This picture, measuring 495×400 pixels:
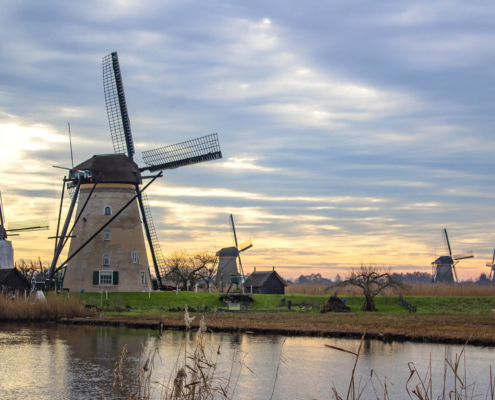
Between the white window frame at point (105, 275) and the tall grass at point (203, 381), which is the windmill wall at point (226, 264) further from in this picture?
the tall grass at point (203, 381)

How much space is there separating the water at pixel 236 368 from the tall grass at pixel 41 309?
5.22 metres

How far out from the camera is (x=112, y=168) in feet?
123

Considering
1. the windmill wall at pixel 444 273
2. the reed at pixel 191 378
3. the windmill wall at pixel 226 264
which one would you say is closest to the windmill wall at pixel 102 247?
the windmill wall at pixel 226 264

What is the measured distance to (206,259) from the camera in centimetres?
6619

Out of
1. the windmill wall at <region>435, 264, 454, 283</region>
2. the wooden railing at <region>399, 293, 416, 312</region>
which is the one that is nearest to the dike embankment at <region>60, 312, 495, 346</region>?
the wooden railing at <region>399, 293, 416, 312</region>

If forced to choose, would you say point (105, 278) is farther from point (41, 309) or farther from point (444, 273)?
point (444, 273)

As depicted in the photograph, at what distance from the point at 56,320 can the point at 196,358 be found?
27073mm

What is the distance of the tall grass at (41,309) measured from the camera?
29.8 metres

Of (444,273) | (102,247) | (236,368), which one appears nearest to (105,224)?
(102,247)

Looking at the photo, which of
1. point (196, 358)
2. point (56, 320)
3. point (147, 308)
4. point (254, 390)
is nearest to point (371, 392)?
point (254, 390)

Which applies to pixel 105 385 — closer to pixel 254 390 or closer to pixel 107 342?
pixel 254 390

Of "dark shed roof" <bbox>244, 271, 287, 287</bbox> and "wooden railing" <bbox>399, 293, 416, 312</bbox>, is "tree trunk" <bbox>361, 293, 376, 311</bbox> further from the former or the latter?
"dark shed roof" <bbox>244, 271, 287, 287</bbox>

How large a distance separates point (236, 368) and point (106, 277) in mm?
22524

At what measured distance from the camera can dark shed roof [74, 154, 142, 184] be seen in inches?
1469
